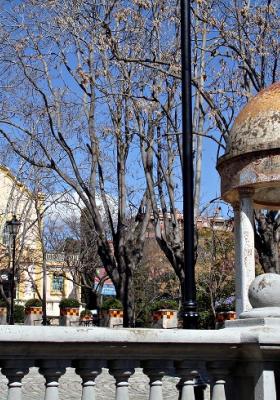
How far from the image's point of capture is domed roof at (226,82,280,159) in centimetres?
1044

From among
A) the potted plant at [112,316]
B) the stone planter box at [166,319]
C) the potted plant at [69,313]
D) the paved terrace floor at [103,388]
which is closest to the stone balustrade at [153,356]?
the paved terrace floor at [103,388]

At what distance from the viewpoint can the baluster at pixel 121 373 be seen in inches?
174

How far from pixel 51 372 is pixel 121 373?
494 mm

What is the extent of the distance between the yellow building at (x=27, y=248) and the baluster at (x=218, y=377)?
2627 centimetres

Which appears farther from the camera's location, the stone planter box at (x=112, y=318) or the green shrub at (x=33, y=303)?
the green shrub at (x=33, y=303)

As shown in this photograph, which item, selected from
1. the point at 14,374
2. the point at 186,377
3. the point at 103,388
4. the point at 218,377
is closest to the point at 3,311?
the point at 103,388

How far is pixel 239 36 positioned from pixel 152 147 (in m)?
3.81

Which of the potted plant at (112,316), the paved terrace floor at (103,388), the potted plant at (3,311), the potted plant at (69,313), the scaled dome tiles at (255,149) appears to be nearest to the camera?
the paved terrace floor at (103,388)

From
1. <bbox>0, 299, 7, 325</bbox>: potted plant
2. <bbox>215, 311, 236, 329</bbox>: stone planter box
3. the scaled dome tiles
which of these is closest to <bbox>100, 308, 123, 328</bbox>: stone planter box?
<bbox>215, 311, 236, 329</bbox>: stone planter box

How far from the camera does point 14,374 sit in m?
4.11

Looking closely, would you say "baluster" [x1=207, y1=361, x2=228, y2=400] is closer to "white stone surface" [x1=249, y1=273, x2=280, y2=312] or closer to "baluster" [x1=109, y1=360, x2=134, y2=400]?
"white stone surface" [x1=249, y1=273, x2=280, y2=312]

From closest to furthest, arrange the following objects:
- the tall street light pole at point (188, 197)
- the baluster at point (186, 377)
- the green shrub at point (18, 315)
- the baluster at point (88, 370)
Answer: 1. the baluster at point (88, 370)
2. the baluster at point (186, 377)
3. the tall street light pole at point (188, 197)
4. the green shrub at point (18, 315)

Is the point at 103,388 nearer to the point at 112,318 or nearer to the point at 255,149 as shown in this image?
the point at 255,149

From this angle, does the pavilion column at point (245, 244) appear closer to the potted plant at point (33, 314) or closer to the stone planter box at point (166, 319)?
the stone planter box at point (166, 319)
